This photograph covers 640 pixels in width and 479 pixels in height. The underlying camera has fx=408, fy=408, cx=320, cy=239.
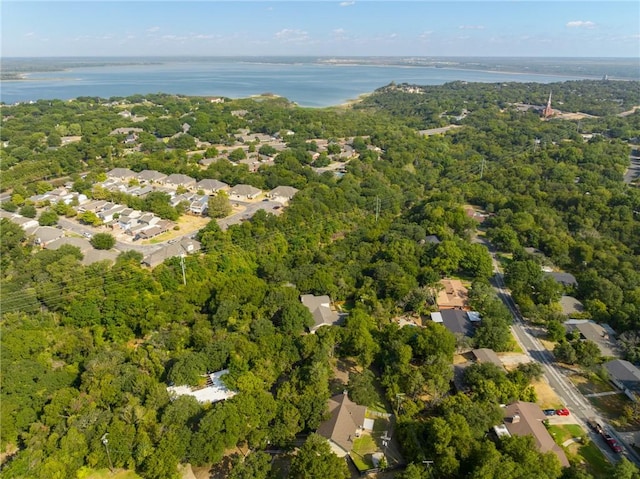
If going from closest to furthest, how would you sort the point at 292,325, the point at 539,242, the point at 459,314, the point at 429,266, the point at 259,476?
the point at 259,476 < the point at 292,325 < the point at 459,314 < the point at 429,266 < the point at 539,242

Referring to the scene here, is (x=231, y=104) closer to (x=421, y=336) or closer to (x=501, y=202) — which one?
(x=501, y=202)

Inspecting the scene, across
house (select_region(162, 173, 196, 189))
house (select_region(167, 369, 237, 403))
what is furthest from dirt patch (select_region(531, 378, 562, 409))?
house (select_region(162, 173, 196, 189))

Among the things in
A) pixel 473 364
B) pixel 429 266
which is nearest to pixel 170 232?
pixel 429 266

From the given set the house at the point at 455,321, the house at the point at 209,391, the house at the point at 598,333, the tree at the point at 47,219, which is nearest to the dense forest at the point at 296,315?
the house at the point at 209,391

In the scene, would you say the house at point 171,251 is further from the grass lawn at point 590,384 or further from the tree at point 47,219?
the grass lawn at point 590,384

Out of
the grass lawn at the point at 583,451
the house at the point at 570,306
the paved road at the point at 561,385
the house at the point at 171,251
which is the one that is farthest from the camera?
the house at the point at 171,251

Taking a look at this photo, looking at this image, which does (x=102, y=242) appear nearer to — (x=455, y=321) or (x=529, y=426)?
(x=455, y=321)

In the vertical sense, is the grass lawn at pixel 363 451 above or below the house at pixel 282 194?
below
